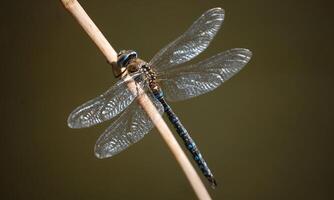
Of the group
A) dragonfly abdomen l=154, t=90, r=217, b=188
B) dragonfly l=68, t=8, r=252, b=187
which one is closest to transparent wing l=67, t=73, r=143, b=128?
dragonfly l=68, t=8, r=252, b=187

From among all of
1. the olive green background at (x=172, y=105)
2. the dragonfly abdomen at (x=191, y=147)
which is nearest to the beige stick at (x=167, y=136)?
the dragonfly abdomen at (x=191, y=147)

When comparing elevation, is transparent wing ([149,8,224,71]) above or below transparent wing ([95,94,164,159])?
above

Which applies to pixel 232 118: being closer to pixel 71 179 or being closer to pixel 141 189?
pixel 141 189

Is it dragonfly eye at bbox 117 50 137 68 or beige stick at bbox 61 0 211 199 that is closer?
beige stick at bbox 61 0 211 199

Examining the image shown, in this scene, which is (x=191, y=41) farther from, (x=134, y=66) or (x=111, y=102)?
(x=111, y=102)

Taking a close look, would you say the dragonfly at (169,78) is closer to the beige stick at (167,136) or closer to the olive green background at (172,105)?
the beige stick at (167,136)

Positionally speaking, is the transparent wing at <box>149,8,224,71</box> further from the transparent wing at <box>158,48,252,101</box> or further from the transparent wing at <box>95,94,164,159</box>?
the transparent wing at <box>95,94,164,159</box>
